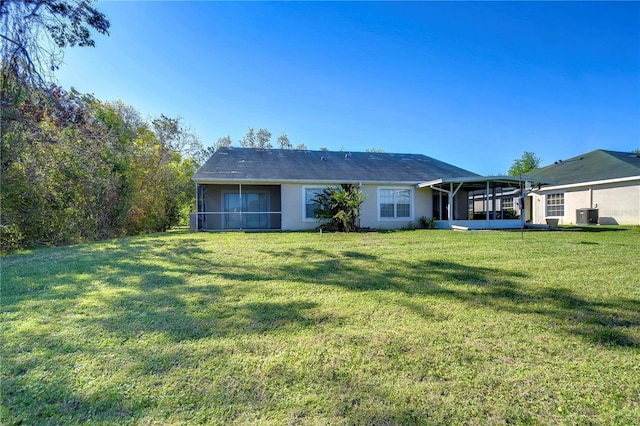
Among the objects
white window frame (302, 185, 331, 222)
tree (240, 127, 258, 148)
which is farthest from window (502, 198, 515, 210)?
tree (240, 127, 258, 148)

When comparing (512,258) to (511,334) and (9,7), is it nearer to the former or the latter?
(511,334)

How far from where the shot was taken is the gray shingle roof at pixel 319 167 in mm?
13102

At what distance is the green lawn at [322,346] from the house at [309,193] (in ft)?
25.9

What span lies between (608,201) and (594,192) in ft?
2.98

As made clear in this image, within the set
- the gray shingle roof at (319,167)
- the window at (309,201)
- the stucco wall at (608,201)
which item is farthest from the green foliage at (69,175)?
the stucco wall at (608,201)

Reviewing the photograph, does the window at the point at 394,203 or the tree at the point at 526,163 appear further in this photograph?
the tree at the point at 526,163

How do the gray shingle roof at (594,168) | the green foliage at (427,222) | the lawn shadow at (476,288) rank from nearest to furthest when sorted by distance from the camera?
the lawn shadow at (476,288) < the green foliage at (427,222) < the gray shingle roof at (594,168)

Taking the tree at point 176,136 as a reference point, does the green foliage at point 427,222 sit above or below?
below

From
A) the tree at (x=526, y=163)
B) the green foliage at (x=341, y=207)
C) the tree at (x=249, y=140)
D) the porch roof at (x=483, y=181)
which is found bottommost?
the green foliage at (x=341, y=207)

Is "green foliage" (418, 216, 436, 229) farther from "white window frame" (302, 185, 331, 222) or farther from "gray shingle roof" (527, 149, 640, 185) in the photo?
"gray shingle roof" (527, 149, 640, 185)

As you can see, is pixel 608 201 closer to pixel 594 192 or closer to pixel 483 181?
pixel 594 192

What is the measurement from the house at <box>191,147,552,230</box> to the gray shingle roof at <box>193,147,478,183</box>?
4 cm

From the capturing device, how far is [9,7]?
5574mm

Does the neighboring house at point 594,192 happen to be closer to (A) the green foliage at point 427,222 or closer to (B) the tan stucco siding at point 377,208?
(A) the green foliage at point 427,222
